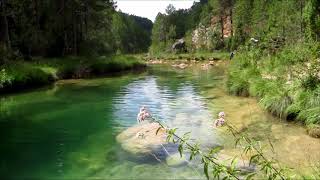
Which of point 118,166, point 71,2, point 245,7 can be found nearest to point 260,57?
point 118,166

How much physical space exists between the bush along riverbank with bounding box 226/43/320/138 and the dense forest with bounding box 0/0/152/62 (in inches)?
646

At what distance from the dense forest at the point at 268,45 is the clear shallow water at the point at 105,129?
764 mm

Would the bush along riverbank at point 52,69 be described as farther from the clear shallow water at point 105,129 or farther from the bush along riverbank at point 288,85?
the bush along riverbank at point 288,85

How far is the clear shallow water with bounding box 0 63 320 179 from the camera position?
10672 millimetres

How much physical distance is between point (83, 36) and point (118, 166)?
3945 cm

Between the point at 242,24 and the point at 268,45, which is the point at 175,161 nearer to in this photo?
the point at 268,45

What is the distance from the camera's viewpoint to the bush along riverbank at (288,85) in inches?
560

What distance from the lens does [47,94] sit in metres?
25.2

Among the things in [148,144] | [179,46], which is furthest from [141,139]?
[179,46]

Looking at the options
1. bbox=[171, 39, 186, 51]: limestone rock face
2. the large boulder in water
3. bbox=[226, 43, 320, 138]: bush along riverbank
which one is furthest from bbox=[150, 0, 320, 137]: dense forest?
the large boulder in water

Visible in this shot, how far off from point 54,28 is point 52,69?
1051 cm

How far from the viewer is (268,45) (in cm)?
2714

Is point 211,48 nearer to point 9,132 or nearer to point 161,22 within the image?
point 161,22

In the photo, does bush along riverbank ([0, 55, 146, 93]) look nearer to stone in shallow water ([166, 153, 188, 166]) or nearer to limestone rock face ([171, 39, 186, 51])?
stone in shallow water ([166, 153, 188, 166])
